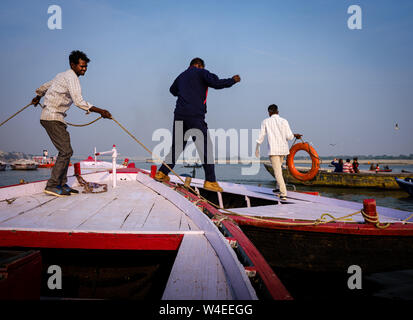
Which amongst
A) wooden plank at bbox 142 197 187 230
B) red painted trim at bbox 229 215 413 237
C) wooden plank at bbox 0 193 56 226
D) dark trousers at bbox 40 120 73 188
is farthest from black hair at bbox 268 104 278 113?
wooden plank at bbox 0 193 56 226

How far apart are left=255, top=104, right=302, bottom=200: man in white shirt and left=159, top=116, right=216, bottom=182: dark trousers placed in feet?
4.94

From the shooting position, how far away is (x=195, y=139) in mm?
4117

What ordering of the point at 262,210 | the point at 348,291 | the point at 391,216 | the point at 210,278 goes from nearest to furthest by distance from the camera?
the point at 210,278
the point at 348,291
the point at 391,216
the point at 262,210

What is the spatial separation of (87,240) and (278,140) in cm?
416

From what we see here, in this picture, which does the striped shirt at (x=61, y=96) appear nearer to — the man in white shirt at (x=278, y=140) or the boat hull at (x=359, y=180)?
the man in white shirt at (x=278, y=140)

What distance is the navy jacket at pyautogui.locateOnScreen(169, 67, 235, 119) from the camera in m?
4.05

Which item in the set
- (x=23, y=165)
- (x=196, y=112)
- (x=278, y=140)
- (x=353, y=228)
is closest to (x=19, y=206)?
(x=196, y=112)

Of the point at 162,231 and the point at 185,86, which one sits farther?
the point at 185,86

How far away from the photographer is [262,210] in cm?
400

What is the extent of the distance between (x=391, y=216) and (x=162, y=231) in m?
3.62

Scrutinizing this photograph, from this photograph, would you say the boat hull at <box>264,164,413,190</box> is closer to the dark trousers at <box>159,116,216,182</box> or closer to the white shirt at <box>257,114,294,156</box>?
the white shirt at <box>257,114,294,156</box>
